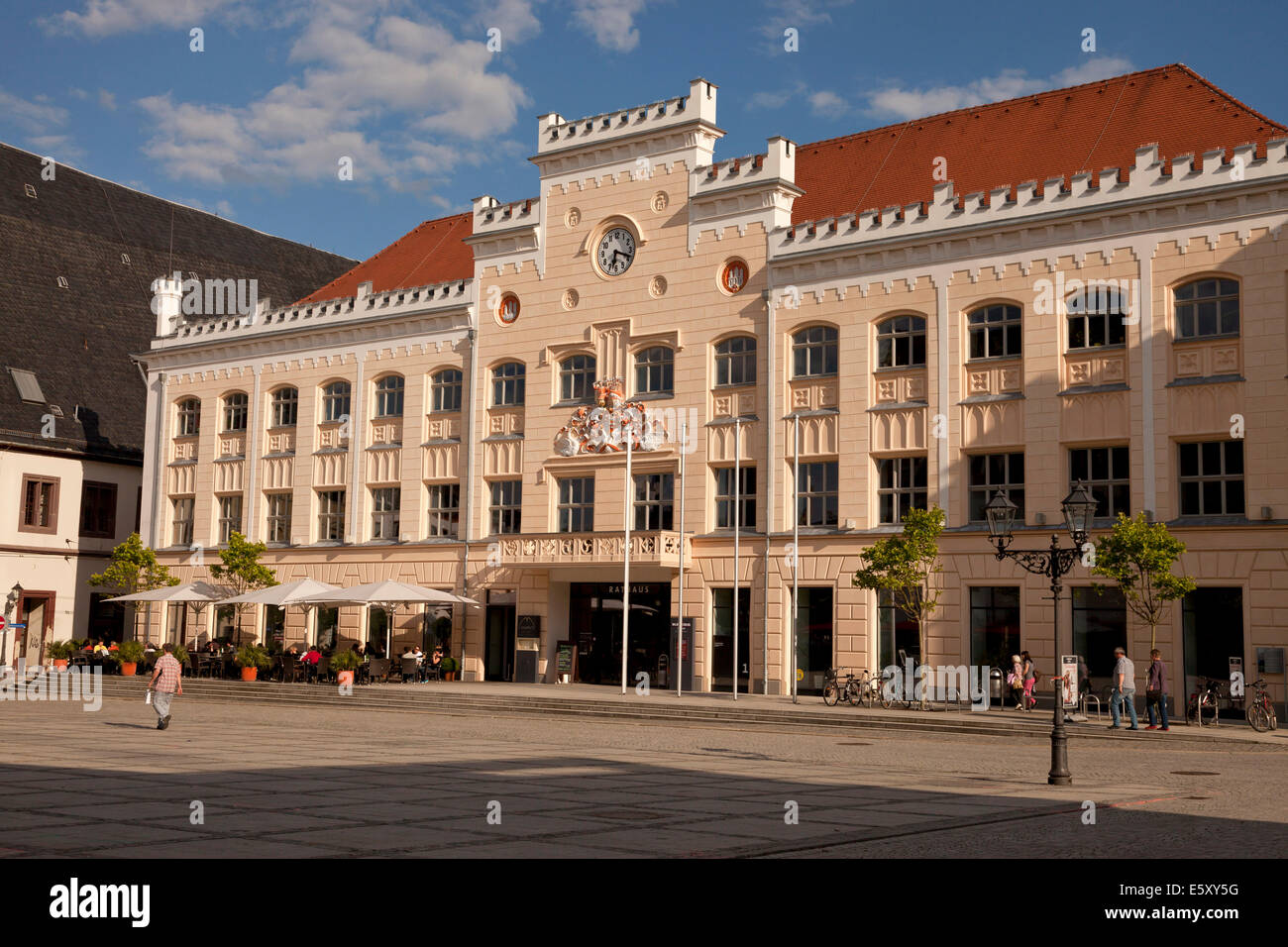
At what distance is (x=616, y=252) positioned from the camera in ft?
142

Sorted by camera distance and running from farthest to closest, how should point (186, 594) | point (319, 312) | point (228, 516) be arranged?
point (228, 516) < point (319, 312) < point (186, 594)

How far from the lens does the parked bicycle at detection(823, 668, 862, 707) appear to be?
34469mm

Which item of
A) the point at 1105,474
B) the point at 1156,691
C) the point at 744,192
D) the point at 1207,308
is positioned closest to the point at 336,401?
the point at 744,192

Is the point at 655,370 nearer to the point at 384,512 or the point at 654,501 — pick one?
the point at 654,501

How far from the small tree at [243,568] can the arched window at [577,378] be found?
12821 mm

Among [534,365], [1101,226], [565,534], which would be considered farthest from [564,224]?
[1101,226]

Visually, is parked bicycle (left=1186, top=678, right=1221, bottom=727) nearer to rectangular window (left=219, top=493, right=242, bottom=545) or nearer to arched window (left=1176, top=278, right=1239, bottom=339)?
arched window (left=1176, top=278, right=1239, bottom=339)

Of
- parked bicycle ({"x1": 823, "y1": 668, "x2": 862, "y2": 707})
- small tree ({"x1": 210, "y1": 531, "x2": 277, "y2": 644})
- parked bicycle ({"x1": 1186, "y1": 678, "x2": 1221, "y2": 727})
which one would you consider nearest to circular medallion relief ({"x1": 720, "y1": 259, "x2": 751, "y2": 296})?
parked bicycle ({"x1": 823, "y1": 668, "x2": 862, "y2": 707})

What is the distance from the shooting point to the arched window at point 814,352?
38.5m

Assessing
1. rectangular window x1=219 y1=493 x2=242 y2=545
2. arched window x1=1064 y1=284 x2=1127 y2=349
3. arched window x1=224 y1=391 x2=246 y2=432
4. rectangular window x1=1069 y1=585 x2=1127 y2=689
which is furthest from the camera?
arched window x1=224 y1=391 x2=246 y2=432

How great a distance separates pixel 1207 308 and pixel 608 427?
17.9 meters

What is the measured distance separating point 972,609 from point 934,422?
5059mm

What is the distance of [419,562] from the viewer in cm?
4644

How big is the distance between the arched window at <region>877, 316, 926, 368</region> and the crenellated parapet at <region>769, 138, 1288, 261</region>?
7.62ft
